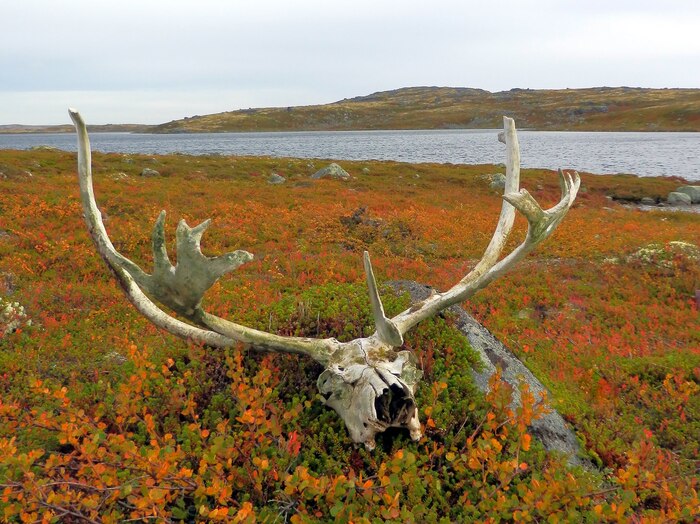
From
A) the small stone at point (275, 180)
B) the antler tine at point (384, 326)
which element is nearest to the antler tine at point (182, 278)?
the antler tine at point (384, 326)

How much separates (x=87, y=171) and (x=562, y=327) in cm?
991

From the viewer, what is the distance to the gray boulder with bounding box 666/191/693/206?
34.0 meters

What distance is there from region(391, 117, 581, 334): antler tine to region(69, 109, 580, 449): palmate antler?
1cm

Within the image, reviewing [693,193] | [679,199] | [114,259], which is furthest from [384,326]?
[693,193]

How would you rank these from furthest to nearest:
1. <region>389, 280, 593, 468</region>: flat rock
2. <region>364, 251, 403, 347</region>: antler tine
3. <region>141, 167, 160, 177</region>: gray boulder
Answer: <region>141, 167, 160, 177</region>: gray boulder, <region>389, 280, 593, 468</region>: flat rock, <region>364, 251, 403, 347</region>: antler tine

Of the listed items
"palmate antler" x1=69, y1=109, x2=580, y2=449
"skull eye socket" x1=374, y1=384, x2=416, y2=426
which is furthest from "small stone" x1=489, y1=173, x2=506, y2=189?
"skull eye socket" x1=374, y1=384, x2=416, y2=426

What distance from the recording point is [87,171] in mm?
4109

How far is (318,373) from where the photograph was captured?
4.73 meters

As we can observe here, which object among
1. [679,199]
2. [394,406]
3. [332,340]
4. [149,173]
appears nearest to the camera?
[394,406]

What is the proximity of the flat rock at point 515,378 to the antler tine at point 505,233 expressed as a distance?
35.4 inches

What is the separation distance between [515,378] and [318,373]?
2.53 meters

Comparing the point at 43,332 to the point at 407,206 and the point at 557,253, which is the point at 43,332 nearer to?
the point at 557,253

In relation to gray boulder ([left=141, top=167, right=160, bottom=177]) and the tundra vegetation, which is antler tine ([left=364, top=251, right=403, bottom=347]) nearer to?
the tundra vegetation

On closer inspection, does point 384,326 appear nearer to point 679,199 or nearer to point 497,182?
point 497,182
